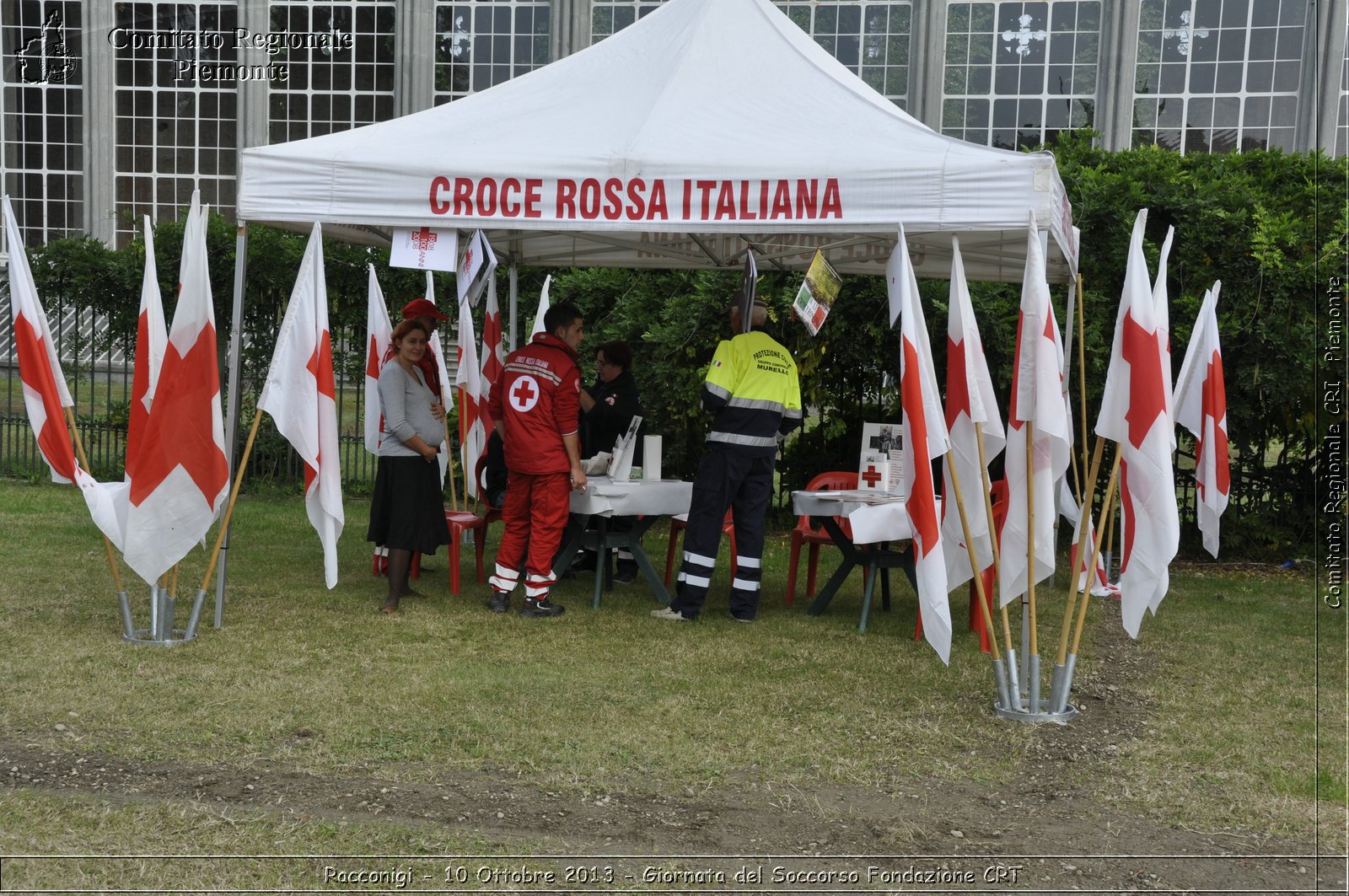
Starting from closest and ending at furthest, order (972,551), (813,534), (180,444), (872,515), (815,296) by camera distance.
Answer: (972,551) < (180,444) < (815,296) < (872,515) < (813,534)

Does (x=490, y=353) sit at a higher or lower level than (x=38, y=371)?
lower

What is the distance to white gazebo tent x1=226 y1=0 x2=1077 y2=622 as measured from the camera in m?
6.21

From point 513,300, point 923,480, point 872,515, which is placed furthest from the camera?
point 513,300

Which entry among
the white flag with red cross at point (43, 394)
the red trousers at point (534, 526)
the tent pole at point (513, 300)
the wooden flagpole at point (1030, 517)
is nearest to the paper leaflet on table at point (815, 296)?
the wooden flagpole at point (1030, 517)

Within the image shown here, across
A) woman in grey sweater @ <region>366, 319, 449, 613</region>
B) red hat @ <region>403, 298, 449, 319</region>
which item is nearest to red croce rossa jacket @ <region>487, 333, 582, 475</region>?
woman in grey sweater @ <region>366, 319, 449, 613</region>

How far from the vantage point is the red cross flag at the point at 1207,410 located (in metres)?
8.20

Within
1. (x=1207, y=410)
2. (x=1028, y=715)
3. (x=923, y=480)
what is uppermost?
(x=923, y=480)

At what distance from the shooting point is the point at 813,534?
8094mm

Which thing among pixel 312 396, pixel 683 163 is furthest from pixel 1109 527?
pixel 312 396

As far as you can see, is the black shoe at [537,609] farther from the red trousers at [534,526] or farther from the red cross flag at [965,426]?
the red cross flag at [965,426]

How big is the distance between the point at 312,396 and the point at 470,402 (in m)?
3.27

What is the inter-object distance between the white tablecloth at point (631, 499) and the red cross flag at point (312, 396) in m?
1.50

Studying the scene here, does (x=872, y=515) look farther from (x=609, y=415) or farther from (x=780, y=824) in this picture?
(x=780, y=824)

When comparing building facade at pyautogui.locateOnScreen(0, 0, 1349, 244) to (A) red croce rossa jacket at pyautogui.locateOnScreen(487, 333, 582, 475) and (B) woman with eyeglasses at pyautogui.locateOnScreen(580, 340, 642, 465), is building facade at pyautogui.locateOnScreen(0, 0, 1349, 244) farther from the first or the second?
(A) red croce rossa jacket at pyautogui.locateOnScreen(487, 333, 582, 475)
